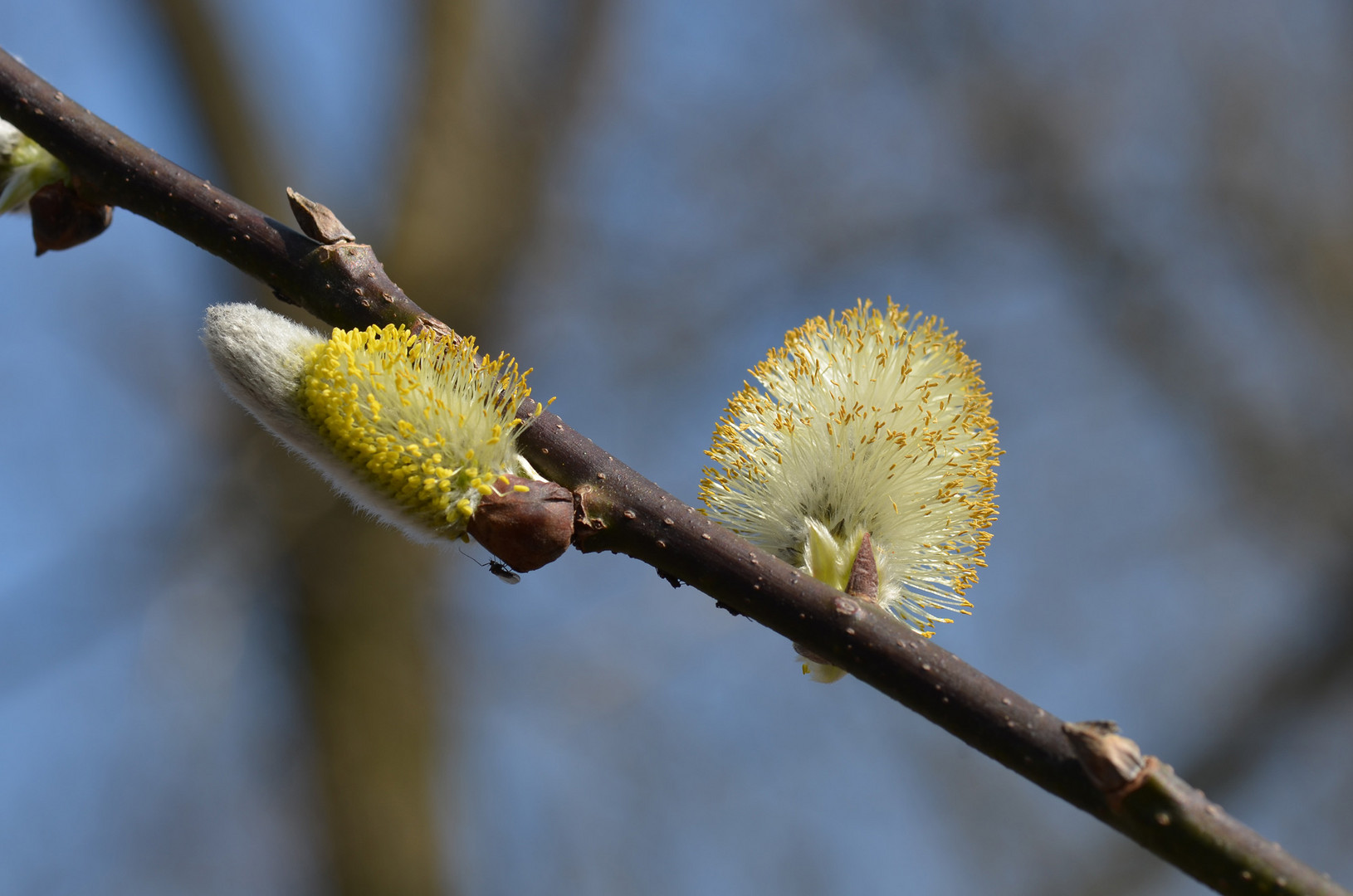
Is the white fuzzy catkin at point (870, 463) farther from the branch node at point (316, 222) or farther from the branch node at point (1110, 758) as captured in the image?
the branch node at point (316, 222)

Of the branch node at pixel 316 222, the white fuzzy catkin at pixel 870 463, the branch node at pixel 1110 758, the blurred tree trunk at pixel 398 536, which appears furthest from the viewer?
the blurred tree trunk at pixel 398 536

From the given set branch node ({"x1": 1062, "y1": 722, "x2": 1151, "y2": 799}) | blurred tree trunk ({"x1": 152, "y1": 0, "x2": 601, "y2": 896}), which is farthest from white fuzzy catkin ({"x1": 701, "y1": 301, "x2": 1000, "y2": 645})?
blurred tree trunk ({"x1": 152, "y1": 0, "x2": 601, "y2": 896})

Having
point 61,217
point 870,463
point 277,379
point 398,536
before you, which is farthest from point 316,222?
point 398,536

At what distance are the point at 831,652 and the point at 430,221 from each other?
14.2ft

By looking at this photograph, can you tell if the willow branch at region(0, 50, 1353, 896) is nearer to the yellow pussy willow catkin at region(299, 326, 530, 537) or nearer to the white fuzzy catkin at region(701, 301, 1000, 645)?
the yellow pussy willow catkin at region(299, 326, 530, 537)

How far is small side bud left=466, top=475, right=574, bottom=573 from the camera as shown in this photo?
2.88ft

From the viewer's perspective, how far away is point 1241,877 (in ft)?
2.60

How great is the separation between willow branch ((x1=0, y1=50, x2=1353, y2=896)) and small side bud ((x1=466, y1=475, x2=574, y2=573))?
0.03 metres

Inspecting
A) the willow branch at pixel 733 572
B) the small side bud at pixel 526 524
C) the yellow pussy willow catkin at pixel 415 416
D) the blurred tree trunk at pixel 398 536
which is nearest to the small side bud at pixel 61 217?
the willow branch at pixel 733 572

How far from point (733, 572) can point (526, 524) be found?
20 centimetres

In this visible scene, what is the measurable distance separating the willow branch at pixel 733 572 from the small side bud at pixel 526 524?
0.03 m

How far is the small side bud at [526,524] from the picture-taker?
88cm

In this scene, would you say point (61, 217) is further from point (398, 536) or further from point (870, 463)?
point (398, 536)

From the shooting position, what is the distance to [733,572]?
0.91m
